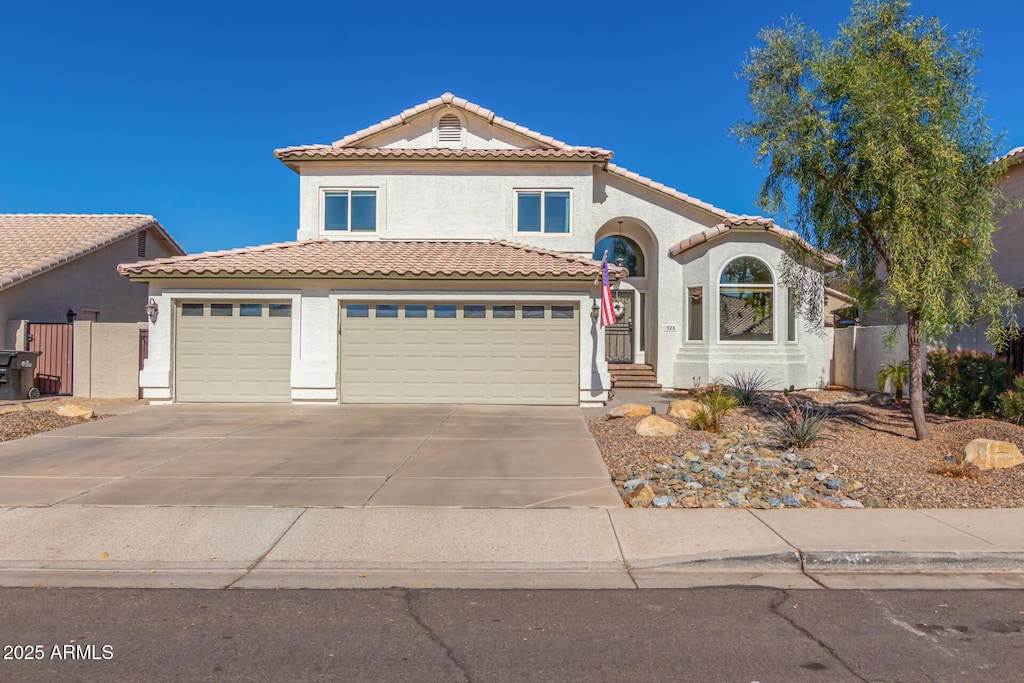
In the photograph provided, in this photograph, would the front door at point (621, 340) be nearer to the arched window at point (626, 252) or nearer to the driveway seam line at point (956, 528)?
the arched window at point (626, 252)

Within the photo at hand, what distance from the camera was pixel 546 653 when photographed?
182 inches

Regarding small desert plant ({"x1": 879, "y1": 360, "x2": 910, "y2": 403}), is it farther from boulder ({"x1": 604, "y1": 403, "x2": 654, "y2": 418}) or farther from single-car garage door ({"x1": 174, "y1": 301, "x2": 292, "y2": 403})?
single-car garage door ({"x1": 174, "y1": 301, "x2": 292, "y2": 403})

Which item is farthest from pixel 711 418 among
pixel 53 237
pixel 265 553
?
pixel 53 237

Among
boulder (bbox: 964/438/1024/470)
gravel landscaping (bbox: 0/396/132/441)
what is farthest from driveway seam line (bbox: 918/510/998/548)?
gravel landscaping (bbox: 0/396/132/441)

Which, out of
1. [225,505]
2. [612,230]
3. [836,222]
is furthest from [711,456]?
[612,230]

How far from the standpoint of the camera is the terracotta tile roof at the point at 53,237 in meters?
21.2

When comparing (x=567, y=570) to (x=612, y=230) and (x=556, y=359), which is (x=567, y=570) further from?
(x=612, y=230)

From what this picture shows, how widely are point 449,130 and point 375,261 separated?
5547 millimetres

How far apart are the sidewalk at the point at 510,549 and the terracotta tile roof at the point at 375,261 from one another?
30.2 ft

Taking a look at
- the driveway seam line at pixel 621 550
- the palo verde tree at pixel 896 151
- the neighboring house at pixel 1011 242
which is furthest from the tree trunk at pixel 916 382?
the driveway seam line at pixel 621 550

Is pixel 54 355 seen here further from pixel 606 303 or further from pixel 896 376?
pixel 896 376

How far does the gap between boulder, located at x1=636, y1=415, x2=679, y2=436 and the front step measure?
8.35 m

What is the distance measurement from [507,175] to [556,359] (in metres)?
5.60

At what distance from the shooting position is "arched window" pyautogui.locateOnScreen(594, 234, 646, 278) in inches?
890
